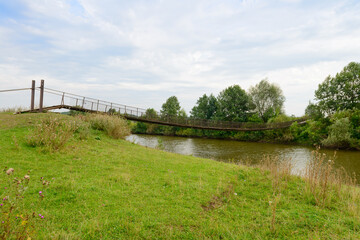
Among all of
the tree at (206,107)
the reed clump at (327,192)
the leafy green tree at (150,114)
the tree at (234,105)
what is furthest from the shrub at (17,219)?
the tree at (206,107)

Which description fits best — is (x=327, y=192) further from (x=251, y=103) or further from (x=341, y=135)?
(x=251, y=103)

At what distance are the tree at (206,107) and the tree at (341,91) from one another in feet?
95.8

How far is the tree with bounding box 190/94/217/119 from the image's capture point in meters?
56.1

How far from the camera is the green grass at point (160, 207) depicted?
9.27ft

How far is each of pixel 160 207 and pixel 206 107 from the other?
53.9m

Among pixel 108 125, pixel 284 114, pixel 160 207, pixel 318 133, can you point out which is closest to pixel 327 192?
pixel 160 207

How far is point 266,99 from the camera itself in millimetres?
44531

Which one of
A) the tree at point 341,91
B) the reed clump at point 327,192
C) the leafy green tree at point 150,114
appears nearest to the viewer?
the reed clump at point 327,192

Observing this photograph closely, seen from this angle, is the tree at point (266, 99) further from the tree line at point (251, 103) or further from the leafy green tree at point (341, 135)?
the leafy green tree at point (341, 135)

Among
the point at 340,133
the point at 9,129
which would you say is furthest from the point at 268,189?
the point at 340,133

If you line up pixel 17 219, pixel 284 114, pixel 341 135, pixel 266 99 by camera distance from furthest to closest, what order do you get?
pixel 266 99, pixel 284 114, pixel 341 135, pixel 17 219

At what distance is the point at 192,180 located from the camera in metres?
5.49

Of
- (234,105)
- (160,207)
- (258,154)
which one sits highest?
(234,105)

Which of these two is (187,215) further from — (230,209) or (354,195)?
(354,195)
